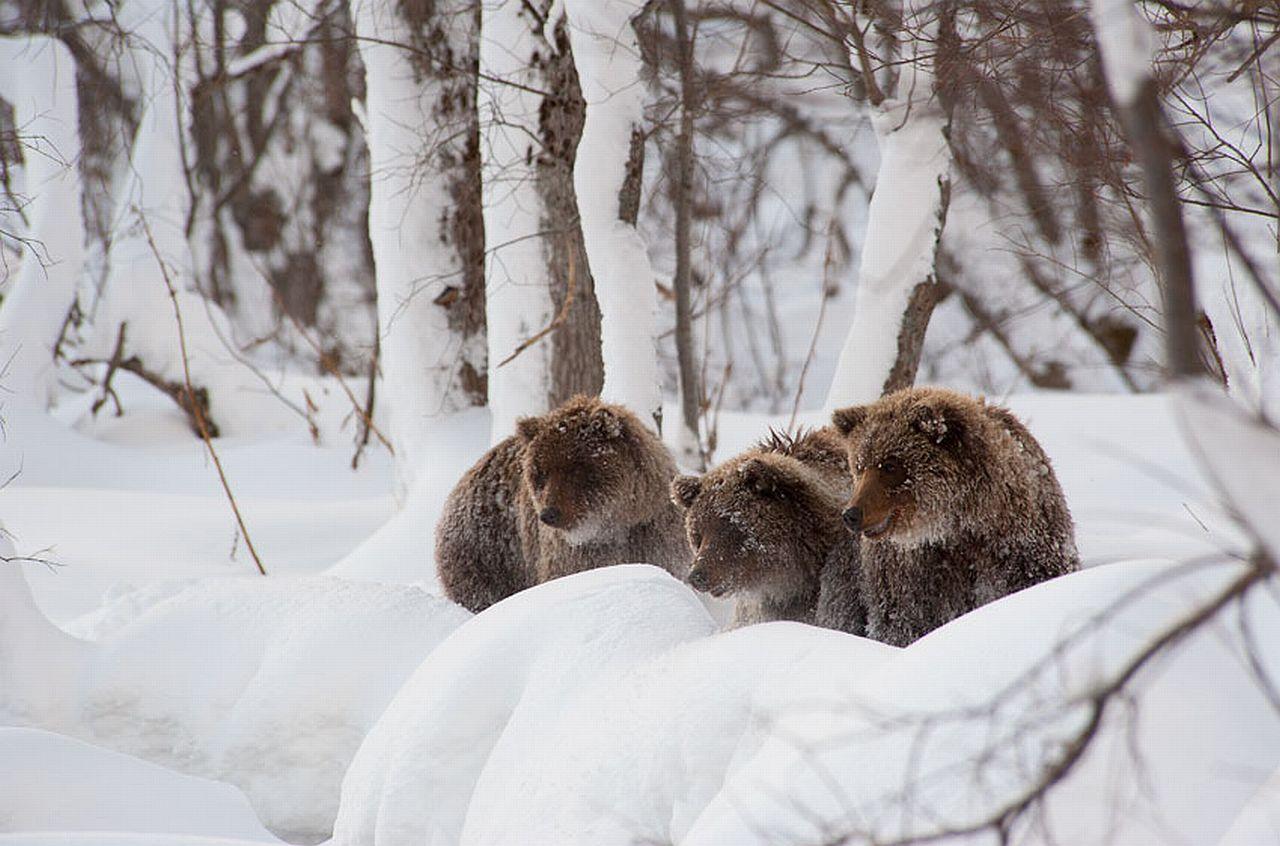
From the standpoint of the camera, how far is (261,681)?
5.46 m

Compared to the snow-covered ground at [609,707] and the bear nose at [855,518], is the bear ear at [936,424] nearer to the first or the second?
the bear nose at [855,518]

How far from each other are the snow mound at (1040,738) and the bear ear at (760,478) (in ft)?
5.79

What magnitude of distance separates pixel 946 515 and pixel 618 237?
10.3ft

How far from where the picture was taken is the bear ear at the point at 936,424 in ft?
14.0

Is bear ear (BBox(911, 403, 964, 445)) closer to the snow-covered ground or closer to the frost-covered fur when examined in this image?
the snow-covered ground

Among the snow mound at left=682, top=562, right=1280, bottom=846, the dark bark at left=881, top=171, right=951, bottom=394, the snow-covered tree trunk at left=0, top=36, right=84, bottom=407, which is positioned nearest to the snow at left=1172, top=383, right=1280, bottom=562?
the snow mound at left=682, top=562, right=1280, bottom=846

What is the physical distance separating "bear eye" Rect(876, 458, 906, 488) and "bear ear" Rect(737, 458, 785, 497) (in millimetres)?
606

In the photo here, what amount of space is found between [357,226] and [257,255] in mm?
1964

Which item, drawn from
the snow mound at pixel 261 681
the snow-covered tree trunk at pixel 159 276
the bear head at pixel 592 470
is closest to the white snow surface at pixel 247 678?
the snow mound at pixel 261 681

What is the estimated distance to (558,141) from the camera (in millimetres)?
7824

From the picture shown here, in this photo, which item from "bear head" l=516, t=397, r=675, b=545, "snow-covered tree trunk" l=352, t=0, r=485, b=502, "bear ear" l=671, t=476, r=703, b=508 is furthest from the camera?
"snow-covered tree trunk" l=352, t=0, r=485, b=502

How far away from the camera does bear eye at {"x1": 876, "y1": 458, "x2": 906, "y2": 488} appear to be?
165 inches

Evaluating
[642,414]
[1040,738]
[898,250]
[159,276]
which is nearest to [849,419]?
[1040,738]

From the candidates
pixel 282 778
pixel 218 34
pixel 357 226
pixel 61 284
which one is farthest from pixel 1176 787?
pixel 357 226
